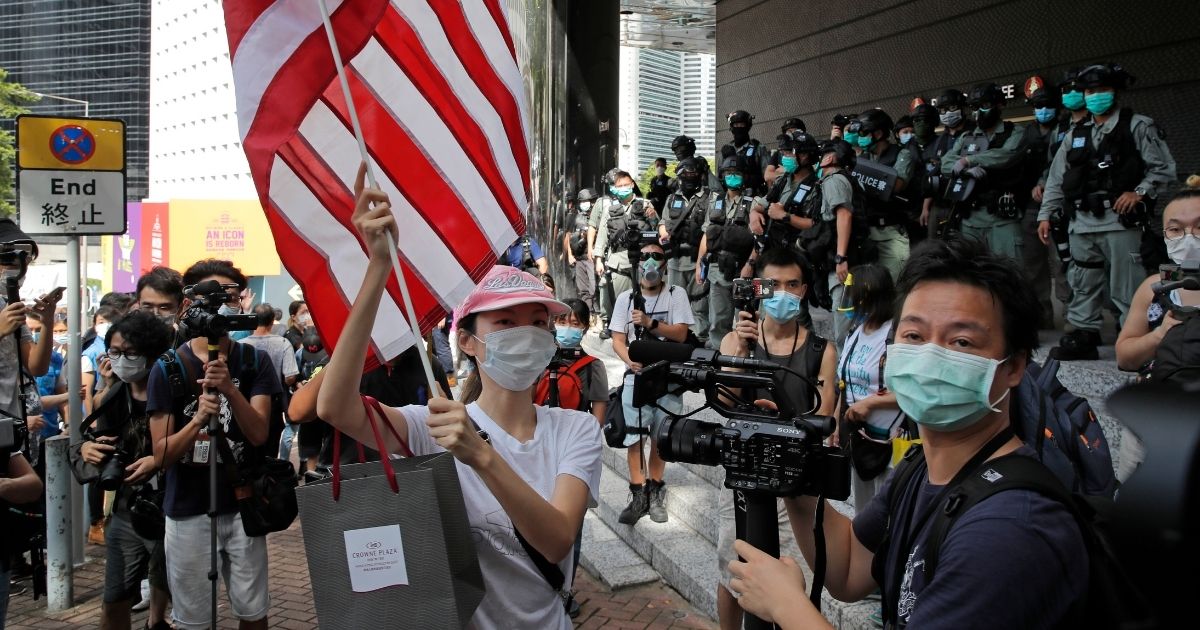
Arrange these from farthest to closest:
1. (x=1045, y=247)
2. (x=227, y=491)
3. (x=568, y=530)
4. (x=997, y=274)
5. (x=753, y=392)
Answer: (x=1045, y=247) < (x=227, y=491) < (x=753, y=392) < (x=568, y=530) < (x=997, y=274)

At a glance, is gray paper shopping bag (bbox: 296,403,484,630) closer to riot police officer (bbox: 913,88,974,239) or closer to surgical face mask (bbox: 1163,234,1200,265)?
Result: surgical face mask (bbox: 1163,234,1200,265)

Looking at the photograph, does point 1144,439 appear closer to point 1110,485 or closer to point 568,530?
point 568,530

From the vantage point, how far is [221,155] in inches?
2687

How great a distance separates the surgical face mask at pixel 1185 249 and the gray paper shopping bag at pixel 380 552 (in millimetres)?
3833

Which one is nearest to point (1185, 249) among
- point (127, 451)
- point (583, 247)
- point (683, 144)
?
point (127, 451)

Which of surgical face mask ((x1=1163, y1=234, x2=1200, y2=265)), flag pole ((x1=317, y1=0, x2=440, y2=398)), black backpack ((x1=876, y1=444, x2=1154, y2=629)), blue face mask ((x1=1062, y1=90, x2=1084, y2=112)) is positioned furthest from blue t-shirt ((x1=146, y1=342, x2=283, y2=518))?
blue face mask ((x1=1062, y1=90, x2=1084, y2=112))

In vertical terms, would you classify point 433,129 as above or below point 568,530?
above

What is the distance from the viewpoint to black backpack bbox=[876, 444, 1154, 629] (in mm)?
1401

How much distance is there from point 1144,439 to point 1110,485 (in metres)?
2.21

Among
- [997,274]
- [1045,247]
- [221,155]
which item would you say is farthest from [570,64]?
[221,155]

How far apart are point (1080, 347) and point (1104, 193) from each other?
1.17 meters

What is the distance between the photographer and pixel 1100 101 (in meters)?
6.30

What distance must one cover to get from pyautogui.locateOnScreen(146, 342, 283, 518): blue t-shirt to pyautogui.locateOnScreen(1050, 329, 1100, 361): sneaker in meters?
5.68

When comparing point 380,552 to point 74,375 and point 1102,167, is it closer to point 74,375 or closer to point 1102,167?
point 74,375
